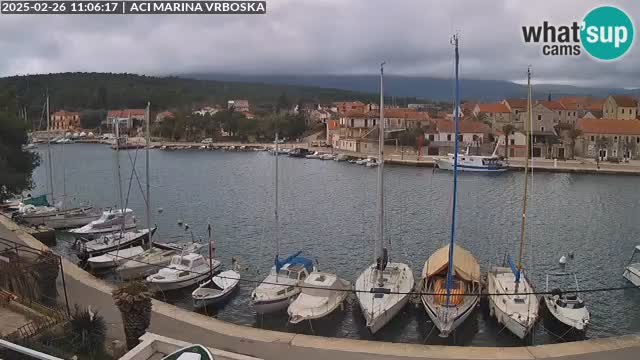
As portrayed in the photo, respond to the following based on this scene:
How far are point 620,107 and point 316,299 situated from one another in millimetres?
84849

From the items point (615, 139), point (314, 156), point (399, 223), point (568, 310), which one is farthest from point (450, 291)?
point (314, 156)

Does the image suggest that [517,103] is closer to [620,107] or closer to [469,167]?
[620,107]

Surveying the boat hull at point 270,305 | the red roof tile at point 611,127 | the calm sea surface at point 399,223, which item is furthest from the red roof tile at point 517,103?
the boat hull at point 270,305

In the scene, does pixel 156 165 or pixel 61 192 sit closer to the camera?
pixel 61 192

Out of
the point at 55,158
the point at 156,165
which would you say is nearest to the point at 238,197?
the point at 156,165

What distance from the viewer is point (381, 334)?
14906mm

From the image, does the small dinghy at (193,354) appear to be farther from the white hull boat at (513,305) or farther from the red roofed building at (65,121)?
the red roofed building at (65,121)

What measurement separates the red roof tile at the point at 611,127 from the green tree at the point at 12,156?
61.1m

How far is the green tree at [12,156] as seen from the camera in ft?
77.5

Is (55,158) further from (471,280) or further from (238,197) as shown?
(471,280)

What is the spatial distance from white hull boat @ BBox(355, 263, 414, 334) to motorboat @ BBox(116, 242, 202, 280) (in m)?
7.19

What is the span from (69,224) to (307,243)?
12478mm

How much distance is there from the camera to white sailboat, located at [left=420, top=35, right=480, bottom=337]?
47.0 ft

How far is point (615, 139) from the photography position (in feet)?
217
